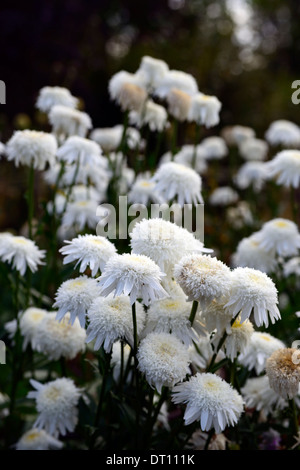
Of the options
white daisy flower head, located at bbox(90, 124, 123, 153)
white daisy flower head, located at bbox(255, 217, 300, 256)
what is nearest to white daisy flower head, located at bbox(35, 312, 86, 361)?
white daisy flower head, located at bbox(255, 217, 300, 256)

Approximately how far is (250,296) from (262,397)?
531 mm

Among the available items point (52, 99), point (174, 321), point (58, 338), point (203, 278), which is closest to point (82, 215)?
point (52, 99)

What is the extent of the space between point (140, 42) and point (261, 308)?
5962 mm

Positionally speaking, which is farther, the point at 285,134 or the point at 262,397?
the point at 285,134

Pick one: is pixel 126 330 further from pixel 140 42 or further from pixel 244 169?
pixel 140 42

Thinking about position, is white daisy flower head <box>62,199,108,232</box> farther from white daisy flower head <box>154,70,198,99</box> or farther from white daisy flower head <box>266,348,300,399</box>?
white daisy flower head <box>266,348,300,399</box>

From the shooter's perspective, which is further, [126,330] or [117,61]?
[117,61]

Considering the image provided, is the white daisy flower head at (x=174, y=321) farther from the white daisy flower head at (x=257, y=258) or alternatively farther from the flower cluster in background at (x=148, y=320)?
the white daisy flower head at (x=257, y=258)

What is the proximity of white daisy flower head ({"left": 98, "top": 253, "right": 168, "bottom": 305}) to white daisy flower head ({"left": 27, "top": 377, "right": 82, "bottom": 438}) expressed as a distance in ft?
1.60

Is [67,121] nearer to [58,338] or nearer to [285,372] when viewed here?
[58,338]

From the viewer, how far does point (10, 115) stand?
4.71m

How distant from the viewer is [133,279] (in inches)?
41.4

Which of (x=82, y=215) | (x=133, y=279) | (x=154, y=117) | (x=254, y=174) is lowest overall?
(x=133, y=279)
